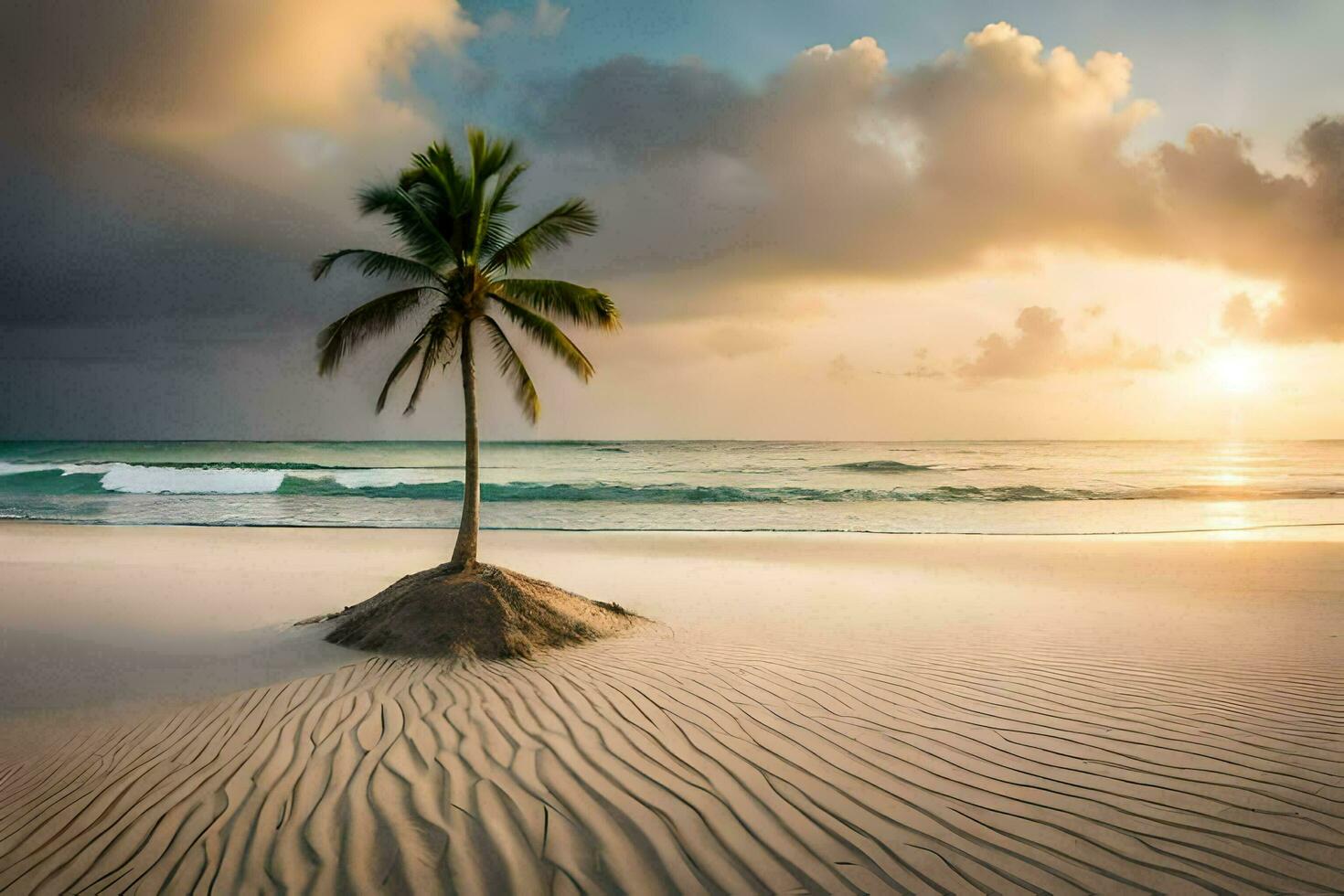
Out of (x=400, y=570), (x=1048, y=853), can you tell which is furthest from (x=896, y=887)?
(x=400, y=570)

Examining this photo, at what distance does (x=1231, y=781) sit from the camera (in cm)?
436

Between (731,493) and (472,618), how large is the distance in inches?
1159

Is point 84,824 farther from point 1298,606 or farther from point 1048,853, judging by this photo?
point 1298,606

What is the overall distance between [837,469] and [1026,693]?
154 ft

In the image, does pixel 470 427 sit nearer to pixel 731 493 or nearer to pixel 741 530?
pixel 741 530

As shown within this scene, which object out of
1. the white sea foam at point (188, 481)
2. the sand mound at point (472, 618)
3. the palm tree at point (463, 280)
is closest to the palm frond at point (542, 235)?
the palm tree at point (463, 280)

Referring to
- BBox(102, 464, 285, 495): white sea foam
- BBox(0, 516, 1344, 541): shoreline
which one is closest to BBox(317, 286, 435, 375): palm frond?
BBox(0, 516, 1344, 541): shoreline

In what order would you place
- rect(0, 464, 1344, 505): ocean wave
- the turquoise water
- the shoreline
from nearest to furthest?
the shoreline, the turquoise water, rect(0, 464, 1344, 505): ocean wave

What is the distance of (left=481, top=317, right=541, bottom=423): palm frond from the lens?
10898 mm

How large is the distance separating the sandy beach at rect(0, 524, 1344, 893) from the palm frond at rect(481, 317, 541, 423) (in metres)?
3.73

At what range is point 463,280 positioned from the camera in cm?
1023

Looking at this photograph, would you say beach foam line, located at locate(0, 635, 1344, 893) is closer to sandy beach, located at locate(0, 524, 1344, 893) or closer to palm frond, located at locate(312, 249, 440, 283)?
sandy beach, located at locate(0, 524, 1344, 893)

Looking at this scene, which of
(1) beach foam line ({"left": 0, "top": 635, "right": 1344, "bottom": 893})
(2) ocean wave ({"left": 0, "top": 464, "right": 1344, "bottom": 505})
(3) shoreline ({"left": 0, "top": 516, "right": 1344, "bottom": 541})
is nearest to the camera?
(1) beach foam line ({"left": 0, "top": 635, "right": 1344, "bottom": 893})

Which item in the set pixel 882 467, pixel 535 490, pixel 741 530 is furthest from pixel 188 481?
pixel 882 467
